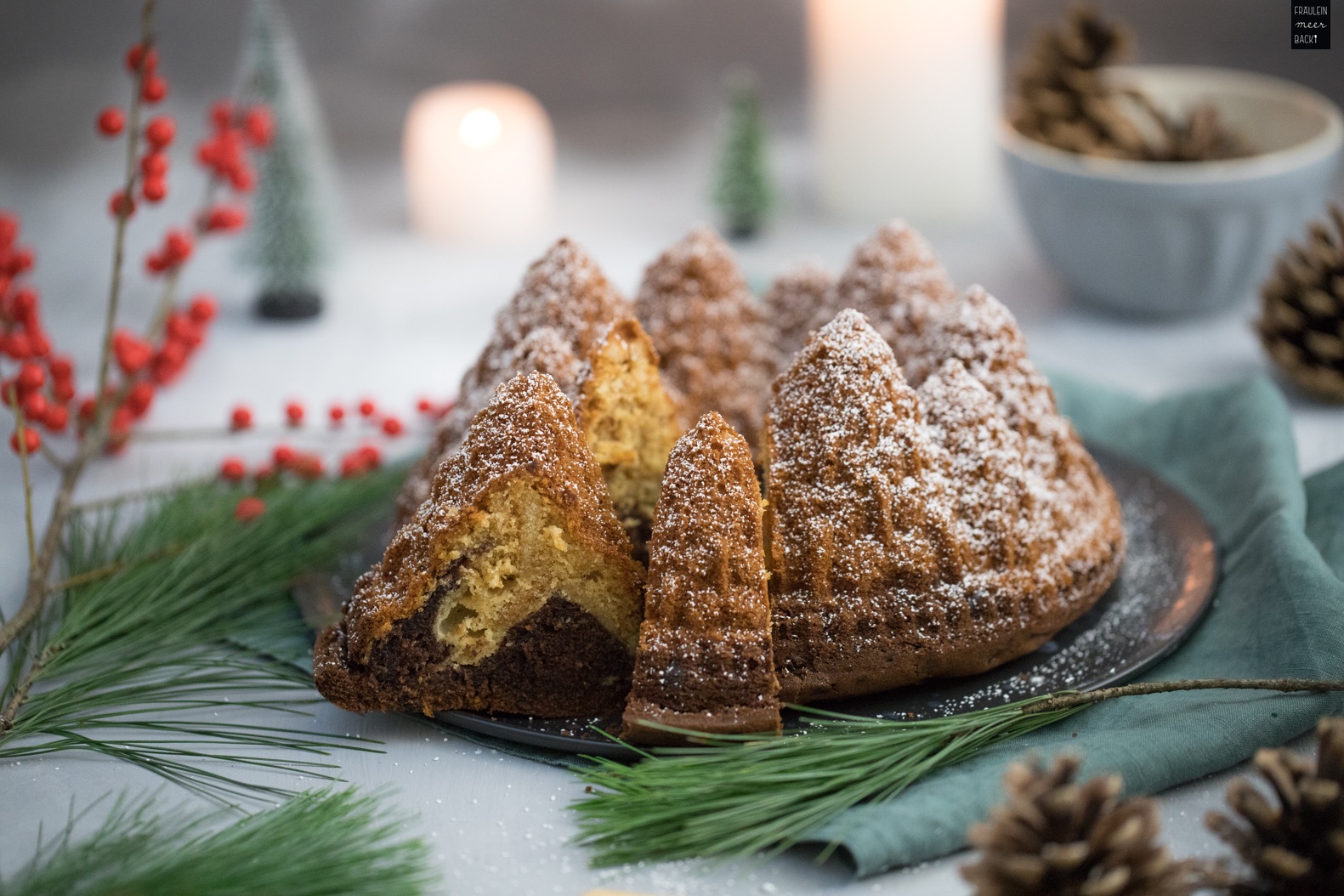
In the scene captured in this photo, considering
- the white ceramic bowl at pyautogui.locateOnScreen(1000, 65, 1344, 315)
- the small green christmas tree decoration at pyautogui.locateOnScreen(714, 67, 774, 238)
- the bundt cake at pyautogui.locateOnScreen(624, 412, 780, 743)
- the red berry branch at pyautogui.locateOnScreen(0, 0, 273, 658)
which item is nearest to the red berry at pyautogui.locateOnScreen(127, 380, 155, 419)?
the red berry branch at pyautogui.locateOnScreen(0, 0, 273, 658)

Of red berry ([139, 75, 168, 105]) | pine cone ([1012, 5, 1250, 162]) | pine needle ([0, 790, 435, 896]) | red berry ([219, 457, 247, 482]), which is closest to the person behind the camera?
pine needle ([0, 790, 435, 896])

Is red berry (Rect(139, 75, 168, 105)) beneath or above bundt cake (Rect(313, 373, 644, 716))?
above

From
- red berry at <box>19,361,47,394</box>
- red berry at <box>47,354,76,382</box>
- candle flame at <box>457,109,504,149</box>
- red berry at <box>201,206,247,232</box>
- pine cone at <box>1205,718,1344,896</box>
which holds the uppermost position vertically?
candle flame at <box>457,109,504,149</box>

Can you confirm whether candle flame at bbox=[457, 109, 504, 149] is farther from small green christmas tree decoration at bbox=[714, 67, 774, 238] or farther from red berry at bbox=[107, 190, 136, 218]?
red berry at bbox=[107, 190, 136, 218]

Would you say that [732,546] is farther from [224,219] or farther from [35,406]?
[224,219]

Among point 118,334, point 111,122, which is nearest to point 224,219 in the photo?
point 118,334

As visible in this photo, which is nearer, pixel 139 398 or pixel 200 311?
pixel 139 398

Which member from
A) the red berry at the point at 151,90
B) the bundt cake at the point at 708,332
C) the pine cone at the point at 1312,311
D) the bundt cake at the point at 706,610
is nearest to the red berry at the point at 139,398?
the red berry at the point at 151,90
